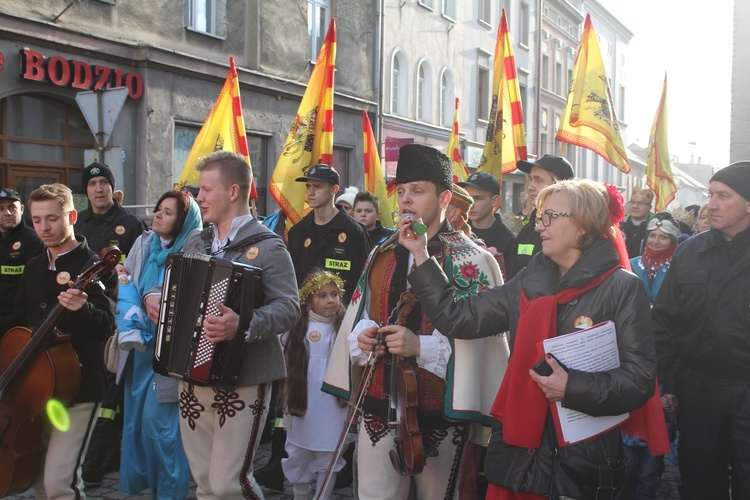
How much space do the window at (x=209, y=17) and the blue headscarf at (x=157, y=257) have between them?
Answer: 10.9 metres

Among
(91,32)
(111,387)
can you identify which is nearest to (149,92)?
(91,32)

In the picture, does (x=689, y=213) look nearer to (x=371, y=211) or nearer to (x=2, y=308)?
(x=371, y=211)

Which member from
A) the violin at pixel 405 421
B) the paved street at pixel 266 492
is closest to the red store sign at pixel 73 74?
the paved street at pixel 266 492

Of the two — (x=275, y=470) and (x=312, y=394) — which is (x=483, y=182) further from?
(x=275, y=470)

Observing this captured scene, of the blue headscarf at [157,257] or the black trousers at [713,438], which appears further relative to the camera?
the blue headscarf at [157,257]

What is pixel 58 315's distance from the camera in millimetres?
4000

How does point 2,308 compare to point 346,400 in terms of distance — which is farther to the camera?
point 2,308

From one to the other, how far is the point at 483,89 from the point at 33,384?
25987 mm

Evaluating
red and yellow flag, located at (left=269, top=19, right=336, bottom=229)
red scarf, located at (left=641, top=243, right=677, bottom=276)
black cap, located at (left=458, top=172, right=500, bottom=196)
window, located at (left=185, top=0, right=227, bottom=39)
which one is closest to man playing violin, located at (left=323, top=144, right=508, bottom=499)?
black cap, located at (left=458, top=172, right=500, bottom=196)

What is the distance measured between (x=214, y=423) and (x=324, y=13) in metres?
17.0

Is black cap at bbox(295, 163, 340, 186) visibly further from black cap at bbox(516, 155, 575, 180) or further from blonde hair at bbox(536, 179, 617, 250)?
blonde hair at bbox(536, 179, 617, 250)

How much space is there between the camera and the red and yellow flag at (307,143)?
299 inches

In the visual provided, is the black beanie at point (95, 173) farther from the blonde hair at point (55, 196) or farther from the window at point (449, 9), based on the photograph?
the window at point (449, 9)

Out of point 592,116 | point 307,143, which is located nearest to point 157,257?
point 307,143
